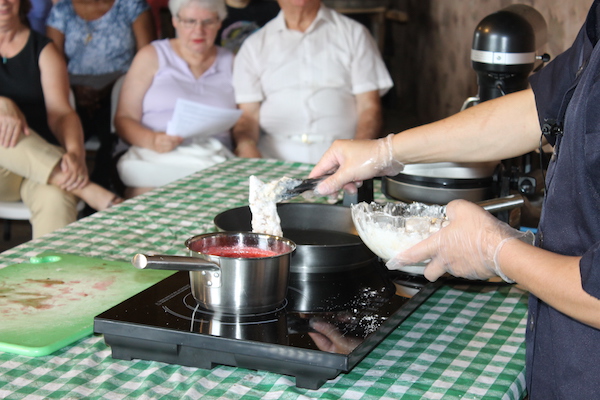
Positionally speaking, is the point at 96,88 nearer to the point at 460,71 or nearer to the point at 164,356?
the point at 460,71

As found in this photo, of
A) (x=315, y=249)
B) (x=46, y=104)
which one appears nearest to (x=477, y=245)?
(x=315, y=249)

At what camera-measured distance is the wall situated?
3471 mm

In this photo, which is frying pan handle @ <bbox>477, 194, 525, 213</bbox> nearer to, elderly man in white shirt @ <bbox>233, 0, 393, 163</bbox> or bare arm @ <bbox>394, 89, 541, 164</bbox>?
bare arm @ <bbox>394, 89, 541, 164</bbox>

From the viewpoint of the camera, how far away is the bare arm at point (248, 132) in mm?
3797

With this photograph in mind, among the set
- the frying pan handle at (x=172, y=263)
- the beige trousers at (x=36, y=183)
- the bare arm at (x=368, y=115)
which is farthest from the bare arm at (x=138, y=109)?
the frying pan handle at (x=172, y=263)

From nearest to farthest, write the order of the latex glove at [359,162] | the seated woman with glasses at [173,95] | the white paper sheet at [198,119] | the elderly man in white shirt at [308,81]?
the latex glove at [359,162] < the white paper sheet at [198,119] < the seated woman with glasses at [173,95] < the elderly man in white shirt at [308,81]

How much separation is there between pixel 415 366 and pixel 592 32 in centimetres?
64

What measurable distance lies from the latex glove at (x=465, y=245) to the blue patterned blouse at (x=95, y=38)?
336cm

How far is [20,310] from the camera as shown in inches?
52.3

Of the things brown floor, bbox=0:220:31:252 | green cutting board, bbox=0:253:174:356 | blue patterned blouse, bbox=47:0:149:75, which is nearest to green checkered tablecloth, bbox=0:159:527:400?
green cutting board, bbox=0:253:174:356

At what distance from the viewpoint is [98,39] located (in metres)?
4.21

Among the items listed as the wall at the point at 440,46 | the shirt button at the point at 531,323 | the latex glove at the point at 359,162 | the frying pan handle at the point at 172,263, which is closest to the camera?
the frying pan handle at the point at 172,263

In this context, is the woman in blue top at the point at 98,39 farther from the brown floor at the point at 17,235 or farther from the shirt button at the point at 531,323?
the shirt button at the point at 531,323

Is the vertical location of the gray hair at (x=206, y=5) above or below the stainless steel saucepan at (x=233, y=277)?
above
